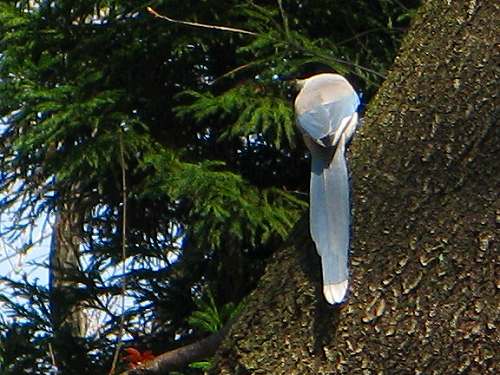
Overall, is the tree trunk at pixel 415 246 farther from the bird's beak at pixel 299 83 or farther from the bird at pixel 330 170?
the bird's beak at pixel 299 83

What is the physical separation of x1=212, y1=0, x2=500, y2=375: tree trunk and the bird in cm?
3

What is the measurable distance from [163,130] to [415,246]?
100.0 inches

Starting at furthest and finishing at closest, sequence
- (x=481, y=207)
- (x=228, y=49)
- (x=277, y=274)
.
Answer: (x=228, y=49)
(x=277, y=274)
(x=481, y=207)

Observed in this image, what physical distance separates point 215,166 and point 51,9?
916mm

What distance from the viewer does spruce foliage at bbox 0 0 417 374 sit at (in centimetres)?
451

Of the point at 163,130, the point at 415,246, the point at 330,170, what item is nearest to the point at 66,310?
the point at 163,130

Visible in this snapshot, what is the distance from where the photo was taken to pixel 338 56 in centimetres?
468

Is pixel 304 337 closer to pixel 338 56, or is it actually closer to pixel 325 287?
pixel 325 287

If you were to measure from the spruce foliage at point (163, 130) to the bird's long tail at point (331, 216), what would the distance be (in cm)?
171

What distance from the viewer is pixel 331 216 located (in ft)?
8.09

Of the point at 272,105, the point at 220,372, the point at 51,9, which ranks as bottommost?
the point at 220,372

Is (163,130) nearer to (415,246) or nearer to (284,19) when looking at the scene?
(284,19)

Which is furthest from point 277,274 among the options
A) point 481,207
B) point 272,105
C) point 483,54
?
point 272,105

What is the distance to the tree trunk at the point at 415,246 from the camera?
2262 mm
